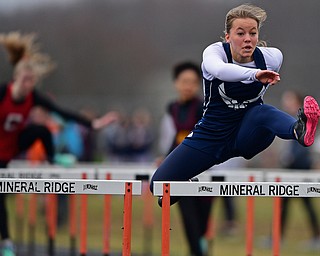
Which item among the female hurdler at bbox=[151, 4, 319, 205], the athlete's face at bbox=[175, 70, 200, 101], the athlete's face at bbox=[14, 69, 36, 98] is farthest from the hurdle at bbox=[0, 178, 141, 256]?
the athlete's face at bbox=[175, 70, 200, 101]

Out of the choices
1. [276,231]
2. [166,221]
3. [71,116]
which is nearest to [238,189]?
[166,221]

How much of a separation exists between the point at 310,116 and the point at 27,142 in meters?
4.13

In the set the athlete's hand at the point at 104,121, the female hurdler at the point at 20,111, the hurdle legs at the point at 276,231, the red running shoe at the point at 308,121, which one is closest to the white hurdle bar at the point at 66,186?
the red running shoe at the point at 308,121

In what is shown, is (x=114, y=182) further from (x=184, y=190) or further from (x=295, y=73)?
(x=295, y=73)

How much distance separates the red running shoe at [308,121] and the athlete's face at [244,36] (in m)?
0.65

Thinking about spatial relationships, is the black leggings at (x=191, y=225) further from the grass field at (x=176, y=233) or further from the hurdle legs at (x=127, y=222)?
the hurdle legs at (x=127, y=222)

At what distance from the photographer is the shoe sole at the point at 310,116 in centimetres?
711

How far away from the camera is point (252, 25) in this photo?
758 centimetres

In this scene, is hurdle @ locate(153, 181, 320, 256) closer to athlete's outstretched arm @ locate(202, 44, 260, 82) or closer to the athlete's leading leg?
the athlete's leading leg

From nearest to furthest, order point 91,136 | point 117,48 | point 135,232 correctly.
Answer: point 135,232, point 91,136, point 117,48

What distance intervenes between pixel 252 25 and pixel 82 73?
2963 centimetres

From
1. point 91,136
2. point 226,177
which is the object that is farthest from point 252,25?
point 91,136

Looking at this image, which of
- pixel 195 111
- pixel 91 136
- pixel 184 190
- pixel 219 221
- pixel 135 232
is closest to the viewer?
pixel 184 190

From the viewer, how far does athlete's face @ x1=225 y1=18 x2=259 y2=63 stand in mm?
7574
